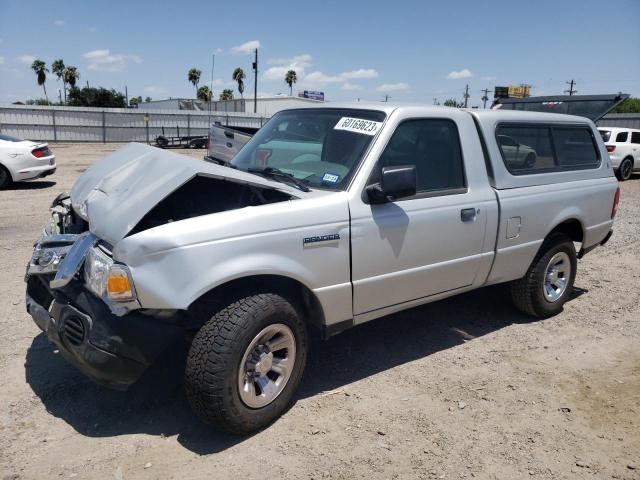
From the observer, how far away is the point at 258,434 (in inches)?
120

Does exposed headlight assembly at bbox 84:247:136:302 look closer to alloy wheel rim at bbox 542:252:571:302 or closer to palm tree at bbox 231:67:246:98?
alloy wheel rim at bbox 542:252:571:302

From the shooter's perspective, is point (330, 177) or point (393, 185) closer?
point (393, 185)

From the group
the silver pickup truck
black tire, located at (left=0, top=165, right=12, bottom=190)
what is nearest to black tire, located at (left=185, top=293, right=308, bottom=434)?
the silver pickup truck

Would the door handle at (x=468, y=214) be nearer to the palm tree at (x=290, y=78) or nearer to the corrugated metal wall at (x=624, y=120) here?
the corrugated metal wall at (x=624, y=120)

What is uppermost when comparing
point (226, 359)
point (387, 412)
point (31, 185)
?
point (226, 359)

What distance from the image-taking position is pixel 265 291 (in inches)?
118

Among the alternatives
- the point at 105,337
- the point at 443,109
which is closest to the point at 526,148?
the point at 443,109

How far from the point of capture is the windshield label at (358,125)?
11.5ft

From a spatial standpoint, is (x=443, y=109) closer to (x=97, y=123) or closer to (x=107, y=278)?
(x=107, y=278)

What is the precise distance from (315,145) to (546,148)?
2291 millimetres

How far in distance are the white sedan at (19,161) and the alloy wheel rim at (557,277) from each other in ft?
36.7

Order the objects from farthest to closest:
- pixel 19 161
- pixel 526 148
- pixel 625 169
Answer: pixel 625 169 → pixel 19 161 → pixel 526 148

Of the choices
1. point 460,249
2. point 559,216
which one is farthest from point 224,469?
point 559,216

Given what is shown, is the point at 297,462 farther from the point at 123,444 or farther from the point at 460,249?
the point at 460,249
